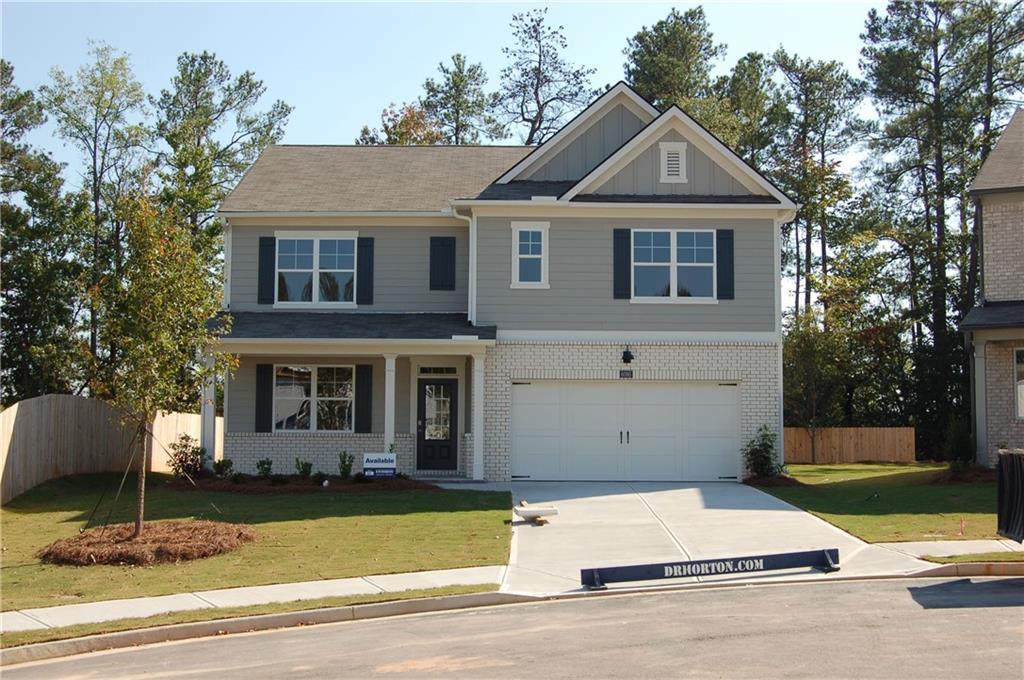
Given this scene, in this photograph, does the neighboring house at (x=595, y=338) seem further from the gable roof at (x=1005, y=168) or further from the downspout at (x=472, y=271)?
the gable roof at (x=1005, y=168)

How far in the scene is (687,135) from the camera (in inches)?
914

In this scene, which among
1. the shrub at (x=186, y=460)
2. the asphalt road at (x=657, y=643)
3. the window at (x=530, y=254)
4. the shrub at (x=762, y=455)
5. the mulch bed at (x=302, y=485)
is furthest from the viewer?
the window at (x=530, y=254)

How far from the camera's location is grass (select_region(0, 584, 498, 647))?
10.5 metres

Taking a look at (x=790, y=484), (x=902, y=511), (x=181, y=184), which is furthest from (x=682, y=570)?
(x=181, y=184)

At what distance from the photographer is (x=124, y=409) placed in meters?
16.4

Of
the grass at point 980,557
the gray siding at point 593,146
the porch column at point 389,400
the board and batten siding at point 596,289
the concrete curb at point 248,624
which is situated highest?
the gray siding at point 593,146

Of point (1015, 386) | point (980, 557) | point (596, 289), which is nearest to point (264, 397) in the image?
point (596, 289)

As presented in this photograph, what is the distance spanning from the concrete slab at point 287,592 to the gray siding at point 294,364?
10.9 m

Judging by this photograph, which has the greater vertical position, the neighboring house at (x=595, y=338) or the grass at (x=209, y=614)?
the neighboring house at (x=595, y=338)

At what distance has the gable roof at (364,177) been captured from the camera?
24.6 metres

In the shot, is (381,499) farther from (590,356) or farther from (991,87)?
(991,87)

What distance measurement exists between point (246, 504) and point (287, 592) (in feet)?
23.9

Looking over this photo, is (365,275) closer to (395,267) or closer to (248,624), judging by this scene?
(395,267)

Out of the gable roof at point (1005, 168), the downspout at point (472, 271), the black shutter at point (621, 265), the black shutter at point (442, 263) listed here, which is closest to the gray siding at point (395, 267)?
the black shutter at point (442, 263)
